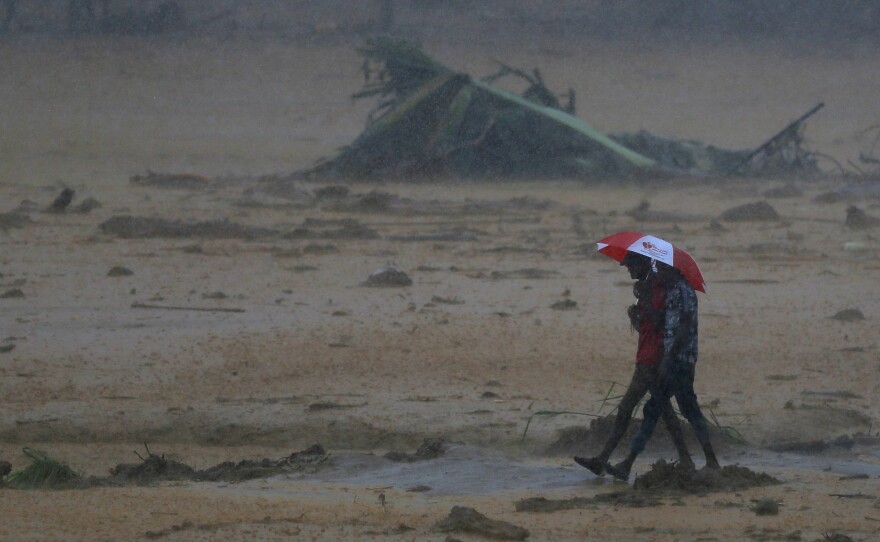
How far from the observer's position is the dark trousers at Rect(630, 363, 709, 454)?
543cm

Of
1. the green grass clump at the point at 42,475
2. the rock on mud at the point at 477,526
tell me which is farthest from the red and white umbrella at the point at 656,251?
the green grass clump at the point at 42,475

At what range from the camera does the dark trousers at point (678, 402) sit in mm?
5430

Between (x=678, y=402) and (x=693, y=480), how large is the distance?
14.3 inches

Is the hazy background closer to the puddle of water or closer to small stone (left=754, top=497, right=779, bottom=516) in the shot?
the puddle of water

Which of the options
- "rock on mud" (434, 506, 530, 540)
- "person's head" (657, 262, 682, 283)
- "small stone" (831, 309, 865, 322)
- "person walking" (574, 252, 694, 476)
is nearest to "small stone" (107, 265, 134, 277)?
"small stone" (831, 309, 865, 322)

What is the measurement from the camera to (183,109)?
2973cm

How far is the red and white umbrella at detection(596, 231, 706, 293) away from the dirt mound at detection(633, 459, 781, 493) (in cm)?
79

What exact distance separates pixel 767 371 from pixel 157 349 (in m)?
3.93

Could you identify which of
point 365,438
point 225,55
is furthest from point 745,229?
point 225,55

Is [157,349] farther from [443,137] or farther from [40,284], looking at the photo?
[443,137]

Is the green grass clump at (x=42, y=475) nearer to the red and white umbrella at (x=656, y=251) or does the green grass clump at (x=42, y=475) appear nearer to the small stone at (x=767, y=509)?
the red and white umbrella at (x=656, y=251)

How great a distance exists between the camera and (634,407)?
18.2ft

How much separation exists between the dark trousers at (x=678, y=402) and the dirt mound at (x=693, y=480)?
17 cm

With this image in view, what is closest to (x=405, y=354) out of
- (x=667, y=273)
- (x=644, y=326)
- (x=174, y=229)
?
(x=644, y=326)
